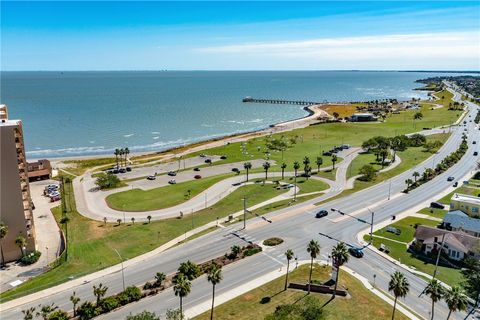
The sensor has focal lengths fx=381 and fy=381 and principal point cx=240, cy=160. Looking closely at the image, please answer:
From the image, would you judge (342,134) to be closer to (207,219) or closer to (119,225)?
(207,219)

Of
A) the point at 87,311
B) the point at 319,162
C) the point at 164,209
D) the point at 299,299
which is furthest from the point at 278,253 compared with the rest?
the point at 319,162

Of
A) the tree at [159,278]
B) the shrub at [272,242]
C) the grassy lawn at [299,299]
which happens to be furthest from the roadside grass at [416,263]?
the tree at [159,278]

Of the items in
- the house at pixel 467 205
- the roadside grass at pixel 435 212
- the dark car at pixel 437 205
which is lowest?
the roadside grass at pixel 435 212

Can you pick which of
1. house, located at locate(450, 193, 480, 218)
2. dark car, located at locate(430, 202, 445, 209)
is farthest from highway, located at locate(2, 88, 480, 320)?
house, located at locate(450, 193, 480, 218)

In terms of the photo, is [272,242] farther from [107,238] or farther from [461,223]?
[461,223]

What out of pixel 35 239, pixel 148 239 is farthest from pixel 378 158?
pixel 35 239

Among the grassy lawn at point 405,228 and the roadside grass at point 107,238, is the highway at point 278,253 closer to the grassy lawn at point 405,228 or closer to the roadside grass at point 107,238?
the grassy lawn at point 405,228
